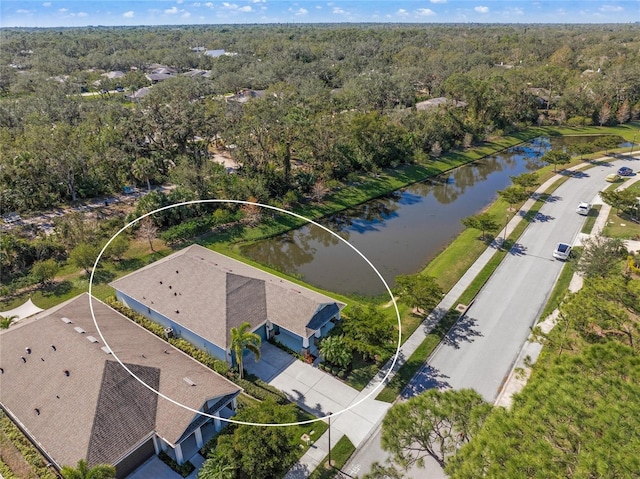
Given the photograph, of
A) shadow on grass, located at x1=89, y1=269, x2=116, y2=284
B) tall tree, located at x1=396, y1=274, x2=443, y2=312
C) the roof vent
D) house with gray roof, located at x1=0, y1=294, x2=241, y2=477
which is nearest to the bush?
house with gray roof, located at x1=0, y1=294, x2=241, y2=477

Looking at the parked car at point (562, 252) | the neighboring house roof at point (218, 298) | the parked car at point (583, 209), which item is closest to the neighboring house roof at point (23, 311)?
the neighboring house roof at point (218, 298)

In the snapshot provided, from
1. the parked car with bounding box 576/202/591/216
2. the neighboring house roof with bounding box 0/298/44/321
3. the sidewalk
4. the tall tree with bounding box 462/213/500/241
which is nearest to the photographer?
the sidewalk

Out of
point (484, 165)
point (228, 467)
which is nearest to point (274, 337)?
point (228, 467)

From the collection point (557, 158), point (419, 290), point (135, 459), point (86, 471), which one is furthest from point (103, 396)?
point (557, 158)

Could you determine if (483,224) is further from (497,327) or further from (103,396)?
(103,396)

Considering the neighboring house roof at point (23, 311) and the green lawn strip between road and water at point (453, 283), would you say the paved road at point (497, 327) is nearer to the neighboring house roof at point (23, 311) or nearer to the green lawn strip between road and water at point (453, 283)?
the green lawn strip between road and water at point (453, 283)

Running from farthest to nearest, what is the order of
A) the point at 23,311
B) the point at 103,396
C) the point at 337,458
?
1. the point at 23,311
2. the point at 337,458
3. the point at 103,396

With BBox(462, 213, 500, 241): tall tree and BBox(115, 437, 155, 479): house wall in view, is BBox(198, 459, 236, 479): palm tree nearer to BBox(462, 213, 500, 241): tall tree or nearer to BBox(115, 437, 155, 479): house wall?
BBox(115, 437, 155, 479): house wall
